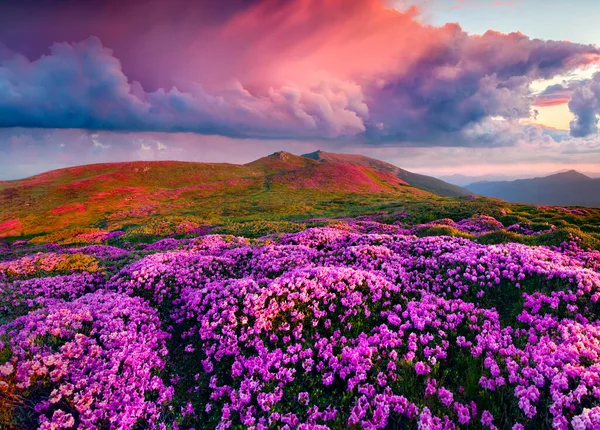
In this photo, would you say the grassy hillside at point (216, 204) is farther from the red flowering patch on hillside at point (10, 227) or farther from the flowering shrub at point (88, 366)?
the flowering shrub at point (88, 366)

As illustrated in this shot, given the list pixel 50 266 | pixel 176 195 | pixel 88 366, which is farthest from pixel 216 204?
pixel 88 366

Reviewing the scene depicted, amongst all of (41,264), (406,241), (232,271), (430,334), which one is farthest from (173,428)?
(41,264)

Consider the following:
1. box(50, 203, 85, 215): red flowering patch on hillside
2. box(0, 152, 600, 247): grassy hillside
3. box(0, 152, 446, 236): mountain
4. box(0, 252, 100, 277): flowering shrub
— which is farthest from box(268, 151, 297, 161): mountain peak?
box(0, 252, 100, 277): flowering shrub

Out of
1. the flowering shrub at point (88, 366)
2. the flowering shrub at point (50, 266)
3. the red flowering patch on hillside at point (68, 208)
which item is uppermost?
the flowering shrub at point (88, 366)

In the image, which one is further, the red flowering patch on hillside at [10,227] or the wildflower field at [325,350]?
the red flowering patch on hillside at [10,227]

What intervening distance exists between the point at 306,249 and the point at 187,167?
4713 inches

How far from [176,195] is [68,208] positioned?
78.3ft

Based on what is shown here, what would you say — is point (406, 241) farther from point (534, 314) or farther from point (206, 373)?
point (206, 373)

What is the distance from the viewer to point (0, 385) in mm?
5301

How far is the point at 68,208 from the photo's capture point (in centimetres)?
6525

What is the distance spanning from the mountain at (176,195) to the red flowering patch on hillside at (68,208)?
0.64ft

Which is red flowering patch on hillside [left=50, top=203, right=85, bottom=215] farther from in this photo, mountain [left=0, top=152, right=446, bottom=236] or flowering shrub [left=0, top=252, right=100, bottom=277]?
flowering shrub [left=0, top=252, right=100, bottom=277]

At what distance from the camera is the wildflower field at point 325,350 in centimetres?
499

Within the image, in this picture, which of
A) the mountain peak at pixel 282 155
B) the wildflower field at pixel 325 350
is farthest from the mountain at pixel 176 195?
the wildflower field at pixel 325 350
